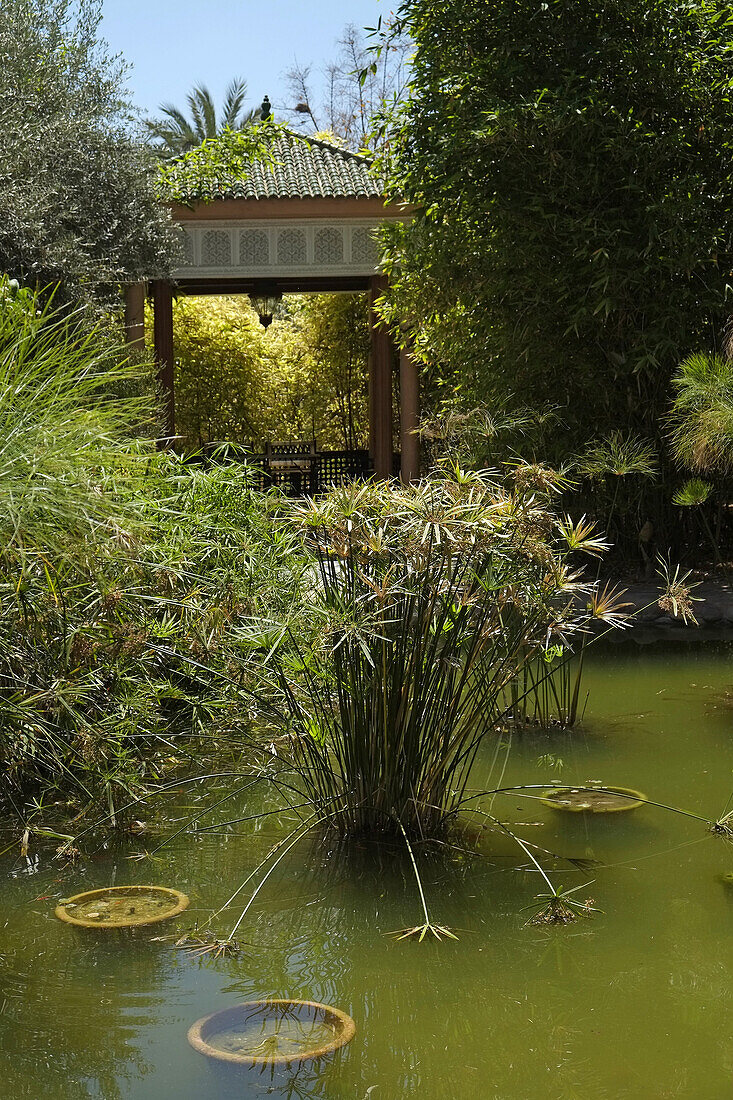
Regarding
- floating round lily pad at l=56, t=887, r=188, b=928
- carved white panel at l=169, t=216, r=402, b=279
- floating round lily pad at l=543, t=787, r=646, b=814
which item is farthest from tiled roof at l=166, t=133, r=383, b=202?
floating round lily pad at l=56, t=887, r=188, b=928

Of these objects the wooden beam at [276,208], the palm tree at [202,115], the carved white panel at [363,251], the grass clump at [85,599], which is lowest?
the grass clump at [85,599]

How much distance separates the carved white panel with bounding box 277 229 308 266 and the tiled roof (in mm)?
603

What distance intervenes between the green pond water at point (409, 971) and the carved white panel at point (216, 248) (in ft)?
32.6

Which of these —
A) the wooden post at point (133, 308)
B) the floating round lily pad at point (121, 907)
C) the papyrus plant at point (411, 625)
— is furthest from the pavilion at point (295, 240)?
the floating round lily pad at point (121, 907)

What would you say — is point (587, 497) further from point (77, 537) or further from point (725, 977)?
point (725, 977)

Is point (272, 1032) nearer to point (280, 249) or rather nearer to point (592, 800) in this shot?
point (592, 800)

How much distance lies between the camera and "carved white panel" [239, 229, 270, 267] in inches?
514

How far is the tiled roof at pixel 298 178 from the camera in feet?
40.2

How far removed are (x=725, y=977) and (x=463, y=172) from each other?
245 inches

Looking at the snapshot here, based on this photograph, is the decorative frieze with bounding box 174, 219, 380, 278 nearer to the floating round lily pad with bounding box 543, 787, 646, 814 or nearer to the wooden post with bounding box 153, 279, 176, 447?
the wooden post with bounding box 153, 279, 176, 447

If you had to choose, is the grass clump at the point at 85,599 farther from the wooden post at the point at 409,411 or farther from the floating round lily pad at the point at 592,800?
the wooden post at the point at 409,411

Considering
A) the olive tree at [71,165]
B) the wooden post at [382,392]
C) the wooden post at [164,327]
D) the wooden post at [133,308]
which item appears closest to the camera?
the olive tree at [71,165]

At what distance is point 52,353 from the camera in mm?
3910

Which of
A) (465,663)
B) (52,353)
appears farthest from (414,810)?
(52,353)
